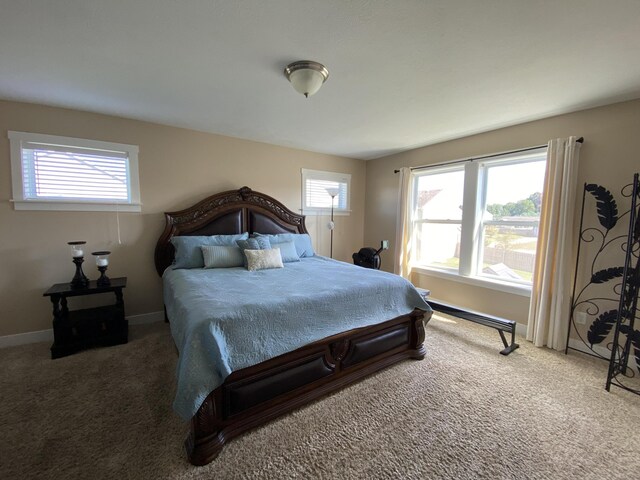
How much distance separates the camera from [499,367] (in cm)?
237

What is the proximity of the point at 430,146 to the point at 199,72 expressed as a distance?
128 inches

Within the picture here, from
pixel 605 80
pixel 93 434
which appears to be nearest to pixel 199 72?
pixel 93 434

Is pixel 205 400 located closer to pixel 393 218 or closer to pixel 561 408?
pixel 561 408

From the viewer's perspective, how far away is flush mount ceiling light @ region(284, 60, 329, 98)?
186 cm

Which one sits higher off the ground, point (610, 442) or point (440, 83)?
point (440, 83)

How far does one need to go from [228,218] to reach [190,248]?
2.28 feet

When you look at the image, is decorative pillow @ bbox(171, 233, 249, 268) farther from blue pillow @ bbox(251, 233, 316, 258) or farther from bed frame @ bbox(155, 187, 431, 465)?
blue pillow @ bbox(251, 233, 316, 258)

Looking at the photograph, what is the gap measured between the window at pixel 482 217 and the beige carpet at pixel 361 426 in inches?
50.8

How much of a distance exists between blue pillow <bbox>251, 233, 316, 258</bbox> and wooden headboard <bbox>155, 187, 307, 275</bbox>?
211 mm

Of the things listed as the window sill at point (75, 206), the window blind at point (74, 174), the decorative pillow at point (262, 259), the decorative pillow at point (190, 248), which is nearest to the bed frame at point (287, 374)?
the decorative pillow at point (190, 248)

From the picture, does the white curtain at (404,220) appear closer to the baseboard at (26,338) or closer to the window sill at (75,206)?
the window sill at (75,206)

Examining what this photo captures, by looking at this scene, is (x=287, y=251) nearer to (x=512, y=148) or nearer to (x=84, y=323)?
(x=84, y=323)

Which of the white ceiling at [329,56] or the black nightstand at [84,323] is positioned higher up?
the white ceiling at [329,56]

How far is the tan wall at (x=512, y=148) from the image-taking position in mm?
2398
